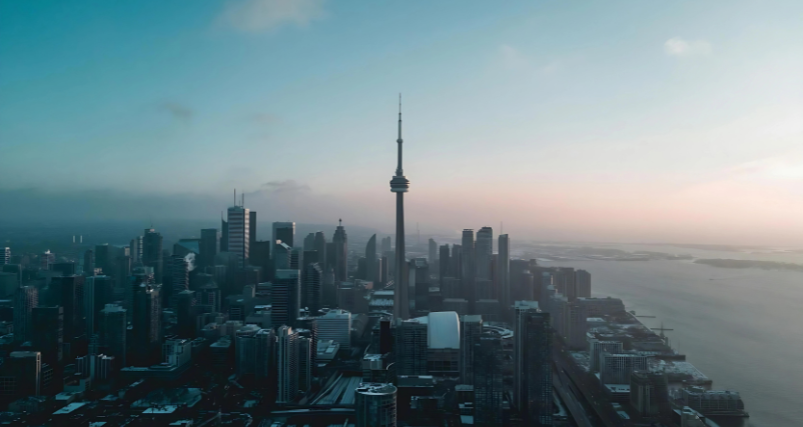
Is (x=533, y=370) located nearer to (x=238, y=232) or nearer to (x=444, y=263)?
(x=444, y=263)

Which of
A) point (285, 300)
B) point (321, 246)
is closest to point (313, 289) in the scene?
A: point (285, 300)

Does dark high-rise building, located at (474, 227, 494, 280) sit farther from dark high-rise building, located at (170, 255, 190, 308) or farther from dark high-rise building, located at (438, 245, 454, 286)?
dark high-rise building, located at (170, 255, 190, 308)

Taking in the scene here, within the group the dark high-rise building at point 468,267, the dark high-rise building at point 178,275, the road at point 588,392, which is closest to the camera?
the road at point 588,392

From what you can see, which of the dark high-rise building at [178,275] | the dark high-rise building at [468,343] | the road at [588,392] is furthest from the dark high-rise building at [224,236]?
the road at [588,392]

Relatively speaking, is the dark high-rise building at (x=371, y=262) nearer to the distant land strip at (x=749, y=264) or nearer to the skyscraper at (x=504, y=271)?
the skyscraper at (x=504, y=271)

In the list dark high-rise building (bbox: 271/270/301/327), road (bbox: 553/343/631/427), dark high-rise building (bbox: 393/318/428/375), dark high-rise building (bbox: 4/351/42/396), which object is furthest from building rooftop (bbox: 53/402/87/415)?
road (bbox: 553/343/631/427)

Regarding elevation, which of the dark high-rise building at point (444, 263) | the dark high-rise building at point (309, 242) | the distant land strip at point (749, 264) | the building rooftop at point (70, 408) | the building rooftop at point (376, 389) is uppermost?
the dark high-rise building at point (309, 242)
